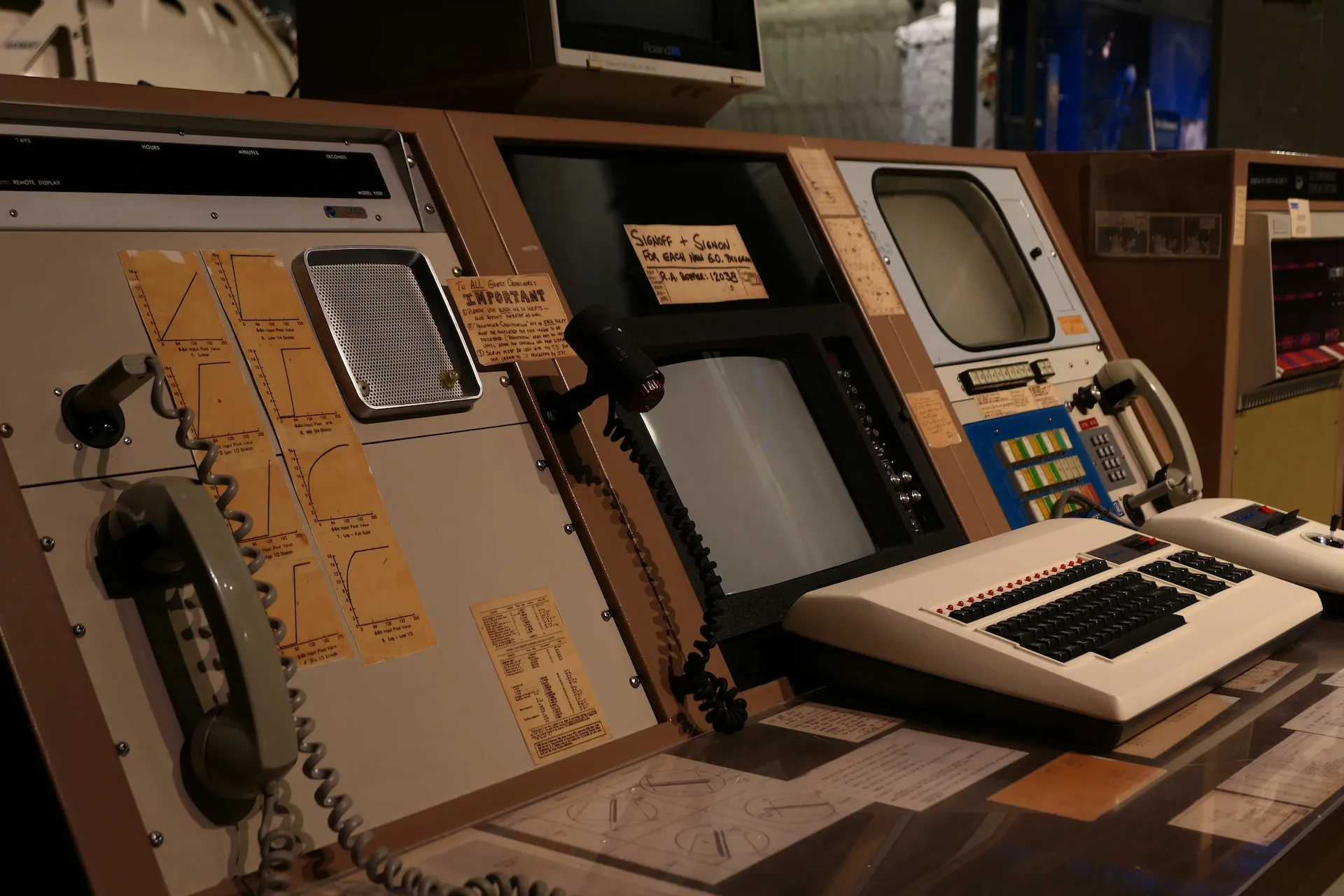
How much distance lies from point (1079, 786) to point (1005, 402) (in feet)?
3.23

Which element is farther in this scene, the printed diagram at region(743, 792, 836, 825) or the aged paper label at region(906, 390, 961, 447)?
the aged paper label at region(906, 390, 961, 447)

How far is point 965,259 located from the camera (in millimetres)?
2217

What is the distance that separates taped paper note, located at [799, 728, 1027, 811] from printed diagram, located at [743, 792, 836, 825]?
0.03 metres

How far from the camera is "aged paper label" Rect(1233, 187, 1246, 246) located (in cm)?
223

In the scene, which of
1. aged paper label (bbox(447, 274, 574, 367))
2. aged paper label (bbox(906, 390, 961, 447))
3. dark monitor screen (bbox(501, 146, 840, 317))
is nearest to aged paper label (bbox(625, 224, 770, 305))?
dark monitor screen (bbox(501, 146, 840, 317))

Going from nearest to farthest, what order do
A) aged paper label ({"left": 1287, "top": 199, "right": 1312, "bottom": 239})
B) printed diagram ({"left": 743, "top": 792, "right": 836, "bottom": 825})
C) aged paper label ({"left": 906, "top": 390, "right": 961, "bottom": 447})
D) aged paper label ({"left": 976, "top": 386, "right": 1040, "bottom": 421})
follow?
printed diagram ({"left": 743, "top": 792, "right": 836, "bottom": 825}) < aged paper label ({"left": 906, "top": 390, "right": 961, "bottom": 447}) < aged paper label ({"left": 976, "top": 386, "right": 1040, "bottom": 421}) < aged paper label ({"left": 1287, "top": 199, "right": 1312, "bottom": 239})

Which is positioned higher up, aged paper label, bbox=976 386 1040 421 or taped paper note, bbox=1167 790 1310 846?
aged paper label, bbox=976 386 1040 421

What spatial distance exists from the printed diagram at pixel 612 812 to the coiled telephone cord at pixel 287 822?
0.42 ft

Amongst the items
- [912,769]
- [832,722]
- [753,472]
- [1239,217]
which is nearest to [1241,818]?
[912,769]

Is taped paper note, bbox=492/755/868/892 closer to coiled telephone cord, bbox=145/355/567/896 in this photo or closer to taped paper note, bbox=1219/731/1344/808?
coiled telephone cord, bbox=145/355/567/896

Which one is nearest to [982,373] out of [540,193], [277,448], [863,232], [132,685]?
[863,232]

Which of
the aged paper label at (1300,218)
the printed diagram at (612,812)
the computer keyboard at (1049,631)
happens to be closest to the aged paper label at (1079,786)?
the computer keyboard at (1049,631)

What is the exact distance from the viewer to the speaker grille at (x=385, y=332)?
3.97ft

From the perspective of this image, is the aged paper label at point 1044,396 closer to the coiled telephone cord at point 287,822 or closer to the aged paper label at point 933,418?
the aged paper label at point 933,418
